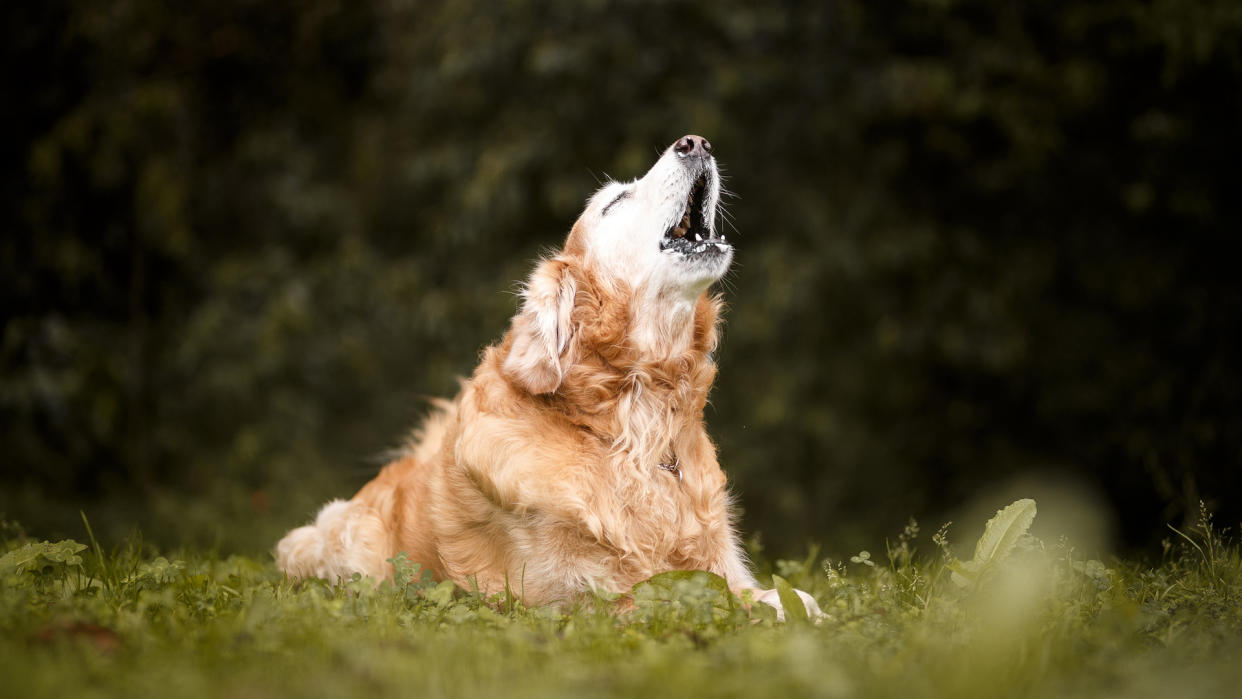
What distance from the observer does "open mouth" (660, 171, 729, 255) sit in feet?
11.4

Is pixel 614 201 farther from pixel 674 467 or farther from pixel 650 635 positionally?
pixel 650 635

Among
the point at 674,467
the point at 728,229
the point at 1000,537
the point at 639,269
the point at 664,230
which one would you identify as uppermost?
the point at 728,229

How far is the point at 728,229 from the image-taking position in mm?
6832

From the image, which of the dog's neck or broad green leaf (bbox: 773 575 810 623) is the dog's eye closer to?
the dog's neck

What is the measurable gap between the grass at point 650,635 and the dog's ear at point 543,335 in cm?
73

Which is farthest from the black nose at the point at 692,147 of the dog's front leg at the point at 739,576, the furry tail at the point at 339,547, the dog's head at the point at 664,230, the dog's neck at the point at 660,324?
the furry tail at the point at 339,547

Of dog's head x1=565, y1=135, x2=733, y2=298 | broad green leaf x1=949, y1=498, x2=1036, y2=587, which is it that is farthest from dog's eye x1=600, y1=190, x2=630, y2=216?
broad green leaf x1=949, y1=498, x2=1036, y2=587

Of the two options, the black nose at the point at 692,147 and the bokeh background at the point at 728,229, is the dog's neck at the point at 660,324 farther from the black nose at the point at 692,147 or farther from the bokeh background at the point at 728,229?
the bokeh background at the point at 728,229

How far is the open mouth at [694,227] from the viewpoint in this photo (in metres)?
3.47

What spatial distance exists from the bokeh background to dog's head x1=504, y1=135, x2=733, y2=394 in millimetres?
2799

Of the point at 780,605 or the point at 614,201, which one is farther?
the point at 614,201

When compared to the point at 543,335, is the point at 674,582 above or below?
below

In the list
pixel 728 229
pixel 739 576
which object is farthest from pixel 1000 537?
pixel 728 229

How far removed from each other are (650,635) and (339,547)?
1.79 m
